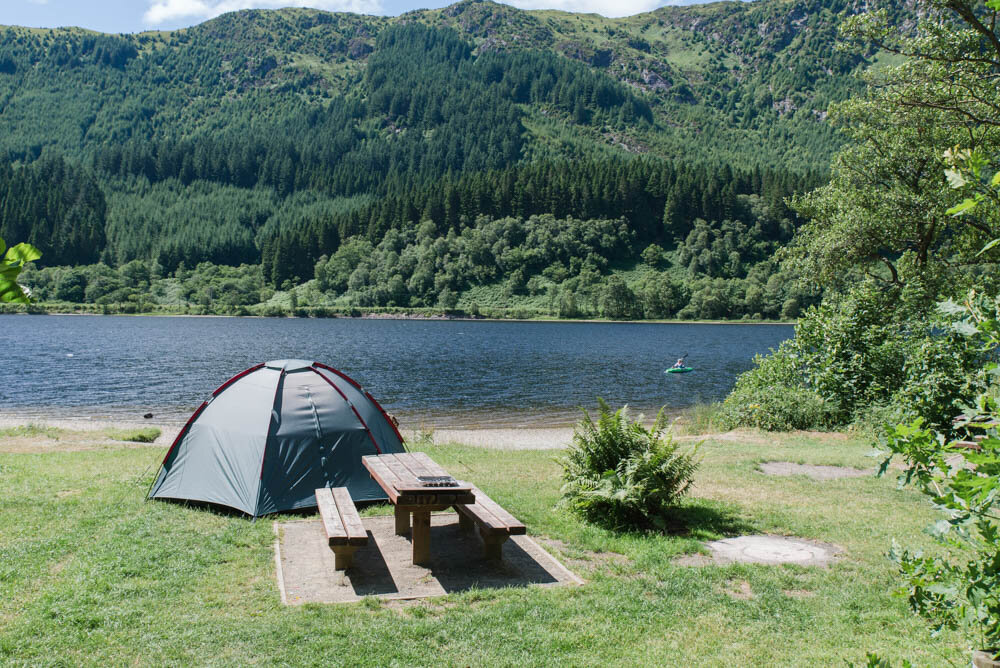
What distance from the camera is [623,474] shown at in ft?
31.8

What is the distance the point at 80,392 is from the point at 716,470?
1425 inches

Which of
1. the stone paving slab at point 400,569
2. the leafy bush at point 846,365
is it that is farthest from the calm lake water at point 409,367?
the stone paving slab at point 400,569

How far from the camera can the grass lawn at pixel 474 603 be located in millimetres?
5938

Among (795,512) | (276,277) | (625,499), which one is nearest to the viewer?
(625,499)

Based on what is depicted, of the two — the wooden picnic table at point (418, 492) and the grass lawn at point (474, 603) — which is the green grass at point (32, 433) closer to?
the grass lawn at point (474, 603)

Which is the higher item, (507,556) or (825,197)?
(825,197)

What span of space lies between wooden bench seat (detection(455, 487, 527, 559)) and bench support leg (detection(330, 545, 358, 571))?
4.76 ft

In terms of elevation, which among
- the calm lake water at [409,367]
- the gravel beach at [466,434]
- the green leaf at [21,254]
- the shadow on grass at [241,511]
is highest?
the green leaf at [21,254]

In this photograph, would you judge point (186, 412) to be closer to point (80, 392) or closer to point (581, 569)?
point (80, 392)

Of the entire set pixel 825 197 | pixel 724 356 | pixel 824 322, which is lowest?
pixel 724 356

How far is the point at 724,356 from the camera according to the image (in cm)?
6788

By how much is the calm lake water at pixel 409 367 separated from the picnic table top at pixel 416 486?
66.0 feet

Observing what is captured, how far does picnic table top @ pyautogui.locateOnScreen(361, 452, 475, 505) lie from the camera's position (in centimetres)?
766

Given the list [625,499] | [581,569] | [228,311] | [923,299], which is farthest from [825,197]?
[228,311]
